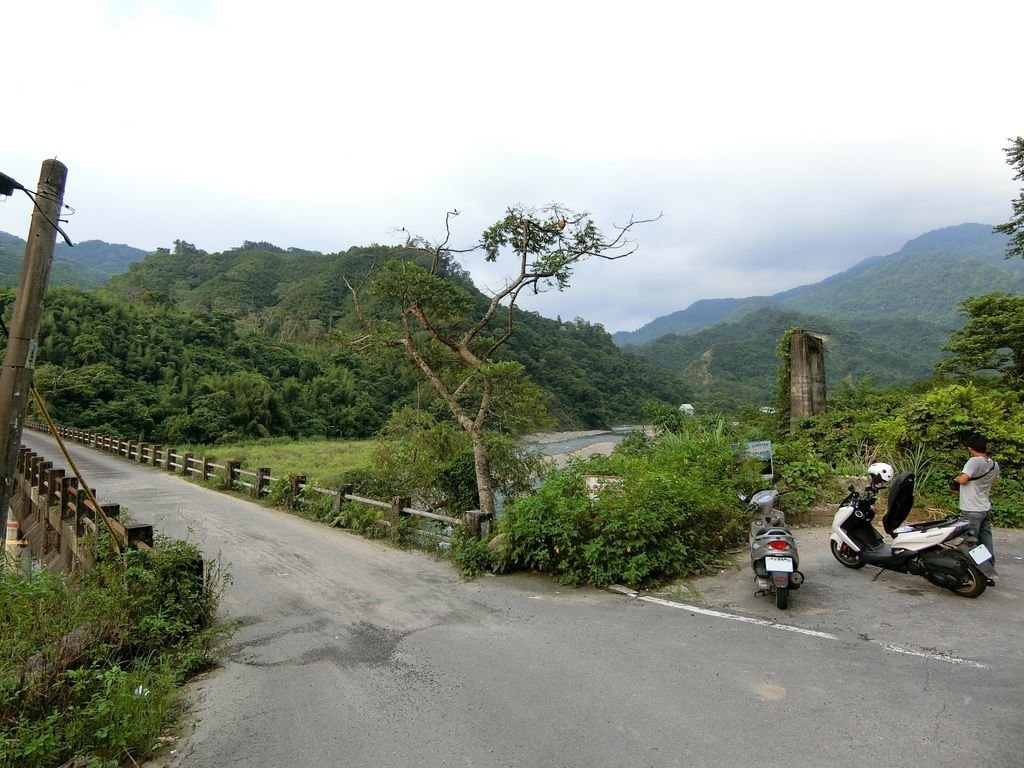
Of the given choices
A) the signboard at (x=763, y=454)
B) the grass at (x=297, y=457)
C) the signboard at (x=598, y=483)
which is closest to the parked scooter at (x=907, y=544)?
the signboard at (x=763, y=454)

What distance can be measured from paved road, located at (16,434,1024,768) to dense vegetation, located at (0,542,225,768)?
305 millimetres

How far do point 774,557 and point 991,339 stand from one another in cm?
1130

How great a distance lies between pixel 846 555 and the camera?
18.8ft

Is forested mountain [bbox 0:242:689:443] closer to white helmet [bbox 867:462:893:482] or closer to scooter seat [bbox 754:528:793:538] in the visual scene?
scooter seat [bbox 754:528:793:538]

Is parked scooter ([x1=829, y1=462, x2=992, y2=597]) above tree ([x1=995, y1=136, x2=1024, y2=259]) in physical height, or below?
below

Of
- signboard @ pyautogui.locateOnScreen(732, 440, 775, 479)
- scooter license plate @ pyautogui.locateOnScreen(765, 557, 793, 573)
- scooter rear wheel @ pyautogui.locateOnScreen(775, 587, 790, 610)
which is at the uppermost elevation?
signboard @ pyautogui.locateOnScreen(732, 440, 775, 479)

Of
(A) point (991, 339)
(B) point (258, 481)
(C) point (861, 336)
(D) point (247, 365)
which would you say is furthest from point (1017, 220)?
(C) point (861, 336)

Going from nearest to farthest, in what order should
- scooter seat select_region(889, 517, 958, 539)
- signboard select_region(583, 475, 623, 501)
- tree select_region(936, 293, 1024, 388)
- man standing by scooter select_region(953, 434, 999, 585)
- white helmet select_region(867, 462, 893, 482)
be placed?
scooter seat select_region(889, 517, 958, 539)
man standing by scooter select_region(953, 434, 999, 585)
white helmet select_region(867, 462, 893, 482)
signboard select_region(583, 475, 623, 501)
tree select_region(936, 293, 1024, 388)

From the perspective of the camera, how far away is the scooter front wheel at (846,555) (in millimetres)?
5648

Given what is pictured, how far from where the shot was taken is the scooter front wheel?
5648mm

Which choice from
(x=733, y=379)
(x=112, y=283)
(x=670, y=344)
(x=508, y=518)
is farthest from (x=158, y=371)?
(x=670, y=344)

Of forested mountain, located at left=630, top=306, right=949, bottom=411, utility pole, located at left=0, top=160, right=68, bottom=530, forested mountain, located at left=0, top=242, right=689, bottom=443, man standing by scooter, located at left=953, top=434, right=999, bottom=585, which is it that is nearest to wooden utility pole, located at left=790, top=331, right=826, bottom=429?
man standing by scooter, located at left=953, top=434, right=999, bottom=585

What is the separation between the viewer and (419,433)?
13.0 m

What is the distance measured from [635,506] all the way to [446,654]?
272cm
